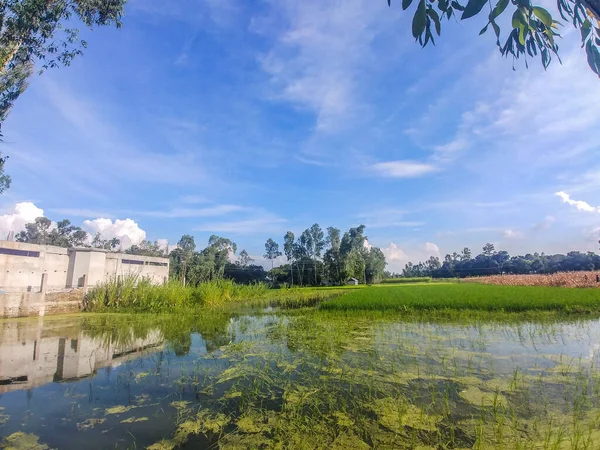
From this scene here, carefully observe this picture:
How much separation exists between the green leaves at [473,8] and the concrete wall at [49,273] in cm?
1372

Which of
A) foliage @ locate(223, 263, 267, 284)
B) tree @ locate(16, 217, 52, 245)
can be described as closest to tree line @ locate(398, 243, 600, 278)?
foliage @ locate(223, 263, 267, 284)

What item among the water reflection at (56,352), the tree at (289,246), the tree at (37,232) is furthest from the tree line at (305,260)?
the water reflection at (56,352)

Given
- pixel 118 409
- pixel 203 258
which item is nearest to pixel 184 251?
pixel 203 258

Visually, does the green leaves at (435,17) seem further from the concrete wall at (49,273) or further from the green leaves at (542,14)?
the concrete wall at (49,273)

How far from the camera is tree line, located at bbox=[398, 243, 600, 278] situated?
1622 inches

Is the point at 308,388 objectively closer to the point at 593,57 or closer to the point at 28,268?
the point at 593,57

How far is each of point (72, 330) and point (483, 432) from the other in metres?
9.28

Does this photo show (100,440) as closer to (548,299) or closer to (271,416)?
(271,416)

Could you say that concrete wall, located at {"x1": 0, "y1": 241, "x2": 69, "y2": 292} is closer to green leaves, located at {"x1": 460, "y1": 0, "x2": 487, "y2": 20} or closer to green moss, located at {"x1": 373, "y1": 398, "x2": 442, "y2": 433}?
green moss, located at {"x1": 373, "y1": 398, "x2": 442, "y2": 433}

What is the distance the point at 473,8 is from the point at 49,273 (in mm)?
21222

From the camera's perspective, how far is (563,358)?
488 centimetres

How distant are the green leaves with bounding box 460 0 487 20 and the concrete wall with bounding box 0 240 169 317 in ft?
45.0

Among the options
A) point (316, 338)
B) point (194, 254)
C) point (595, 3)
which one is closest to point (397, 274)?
point (194, 254)

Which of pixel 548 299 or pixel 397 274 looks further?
pixel 397 274
